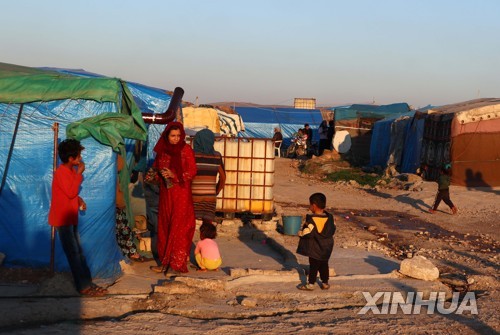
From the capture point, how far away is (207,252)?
295 inches

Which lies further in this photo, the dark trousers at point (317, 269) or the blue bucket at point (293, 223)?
the blue bucket at point (293, 223)

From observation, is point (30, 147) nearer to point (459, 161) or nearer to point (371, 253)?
point (371, 253)

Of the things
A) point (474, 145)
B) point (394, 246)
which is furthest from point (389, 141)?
point (394, 246)

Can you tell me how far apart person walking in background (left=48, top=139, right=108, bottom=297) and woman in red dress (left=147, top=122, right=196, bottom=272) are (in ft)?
3.76

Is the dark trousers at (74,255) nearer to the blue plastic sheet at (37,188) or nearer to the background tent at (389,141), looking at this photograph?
the blue plastic sheet at (37,188)

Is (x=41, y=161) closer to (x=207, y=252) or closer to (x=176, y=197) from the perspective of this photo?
(x=176, y=197)

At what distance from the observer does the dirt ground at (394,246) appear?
5.53m

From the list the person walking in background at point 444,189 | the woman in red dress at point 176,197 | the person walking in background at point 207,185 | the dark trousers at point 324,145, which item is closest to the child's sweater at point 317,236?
the woman in red dress at point 176,197

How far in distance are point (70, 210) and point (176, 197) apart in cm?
138

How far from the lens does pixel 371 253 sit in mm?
9438

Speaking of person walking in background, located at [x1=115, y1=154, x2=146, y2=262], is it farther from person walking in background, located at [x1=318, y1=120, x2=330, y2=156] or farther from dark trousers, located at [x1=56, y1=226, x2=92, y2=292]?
person walking in background, located at [x1=318, y1=120, x2=330, y2=156]

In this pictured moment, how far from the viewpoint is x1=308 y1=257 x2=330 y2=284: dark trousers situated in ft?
22.4

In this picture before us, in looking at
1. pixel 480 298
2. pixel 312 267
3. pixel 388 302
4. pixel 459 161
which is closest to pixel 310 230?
pixel 312 267

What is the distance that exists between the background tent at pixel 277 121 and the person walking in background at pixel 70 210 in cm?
2899
